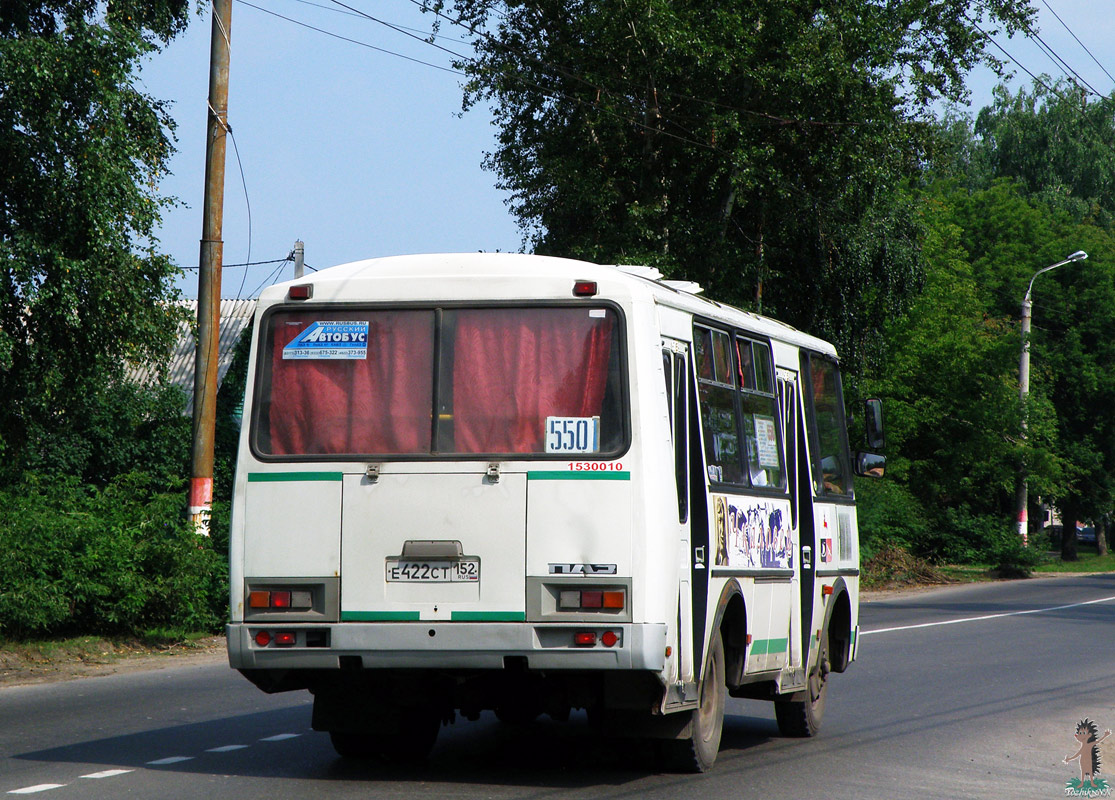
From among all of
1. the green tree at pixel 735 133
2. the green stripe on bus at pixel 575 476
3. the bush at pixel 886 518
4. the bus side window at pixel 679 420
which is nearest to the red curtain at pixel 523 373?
the green stripe on bus at pixel 575 476

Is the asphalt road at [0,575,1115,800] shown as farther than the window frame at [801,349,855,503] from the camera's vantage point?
No

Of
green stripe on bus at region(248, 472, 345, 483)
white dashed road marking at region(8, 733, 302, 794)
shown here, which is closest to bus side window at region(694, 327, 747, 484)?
green stripe on bus at region(248, 472, 345, 483)

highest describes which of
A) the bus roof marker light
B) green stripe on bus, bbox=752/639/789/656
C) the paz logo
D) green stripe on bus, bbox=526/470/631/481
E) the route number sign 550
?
the bus roof marker light

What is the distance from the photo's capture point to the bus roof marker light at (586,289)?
8172 millimetres

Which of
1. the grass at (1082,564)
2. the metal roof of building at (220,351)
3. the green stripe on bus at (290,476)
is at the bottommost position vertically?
the green stripe on bus at (290,476)

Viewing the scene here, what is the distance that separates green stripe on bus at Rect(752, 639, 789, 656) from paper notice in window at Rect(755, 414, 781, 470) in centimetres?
114

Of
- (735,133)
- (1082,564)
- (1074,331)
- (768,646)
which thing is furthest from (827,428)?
(1074,331)

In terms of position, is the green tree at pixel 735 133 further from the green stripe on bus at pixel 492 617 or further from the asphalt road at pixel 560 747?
the green stripe on bus at pixel 492 617

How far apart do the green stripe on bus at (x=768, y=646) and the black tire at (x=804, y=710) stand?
693 millimetres

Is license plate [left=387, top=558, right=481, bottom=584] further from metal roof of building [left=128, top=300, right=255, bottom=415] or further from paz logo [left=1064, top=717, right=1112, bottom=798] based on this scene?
metal roof of building [left=128, top=300, right=255, bottom=415]

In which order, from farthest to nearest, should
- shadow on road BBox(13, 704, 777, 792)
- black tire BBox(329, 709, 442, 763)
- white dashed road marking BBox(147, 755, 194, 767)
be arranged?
black tire BBox(329, 709, 442, 763), white dashed road marking BBox(147, 755, 194, 767), shadow on road BBox(13, 704, 777, 792)

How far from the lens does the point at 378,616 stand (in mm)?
7895

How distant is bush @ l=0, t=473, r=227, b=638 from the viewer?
1589 cm

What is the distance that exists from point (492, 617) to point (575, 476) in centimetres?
84
